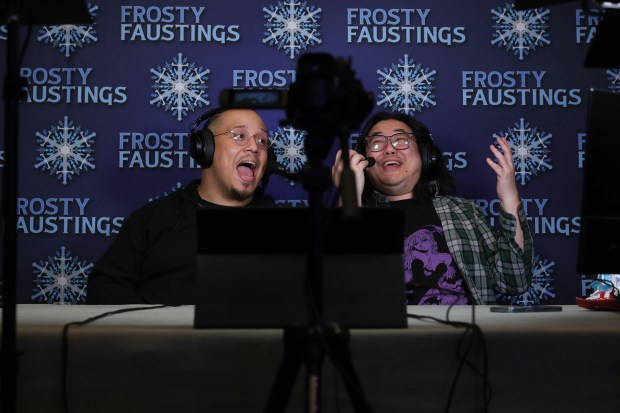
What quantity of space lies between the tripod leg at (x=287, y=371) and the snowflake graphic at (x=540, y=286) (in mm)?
2241

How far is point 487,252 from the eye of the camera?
9.07 feet

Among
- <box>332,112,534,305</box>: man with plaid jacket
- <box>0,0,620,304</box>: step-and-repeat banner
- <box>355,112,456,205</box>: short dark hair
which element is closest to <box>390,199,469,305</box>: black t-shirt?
<box>332,112,534,305</box>: man with plaid jacket

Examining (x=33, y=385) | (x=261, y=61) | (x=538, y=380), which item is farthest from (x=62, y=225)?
(x=538, y=380)

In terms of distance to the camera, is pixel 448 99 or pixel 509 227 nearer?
pixel 509 227

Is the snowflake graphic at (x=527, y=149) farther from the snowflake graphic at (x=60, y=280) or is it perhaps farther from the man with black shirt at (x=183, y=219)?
the snowflake graphic at (x=60, y=280)

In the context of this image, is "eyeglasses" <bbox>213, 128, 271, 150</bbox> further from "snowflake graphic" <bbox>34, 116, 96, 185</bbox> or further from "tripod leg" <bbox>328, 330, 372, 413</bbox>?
"tripod leg" <bbox>328, 330, 372, 413</bbox>

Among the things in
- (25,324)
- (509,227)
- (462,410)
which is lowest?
(462,410)

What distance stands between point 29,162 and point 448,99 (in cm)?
204

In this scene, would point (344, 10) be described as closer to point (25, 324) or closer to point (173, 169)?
point (173, 169)

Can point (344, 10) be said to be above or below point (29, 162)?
above

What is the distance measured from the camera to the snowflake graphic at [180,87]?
3053 millimetres

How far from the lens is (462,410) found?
119 centimetres

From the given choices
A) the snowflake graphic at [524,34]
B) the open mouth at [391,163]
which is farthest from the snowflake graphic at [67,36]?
the snowflake graphic at [524,34]

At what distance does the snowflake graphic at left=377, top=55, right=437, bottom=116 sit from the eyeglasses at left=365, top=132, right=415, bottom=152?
249 millimetres
